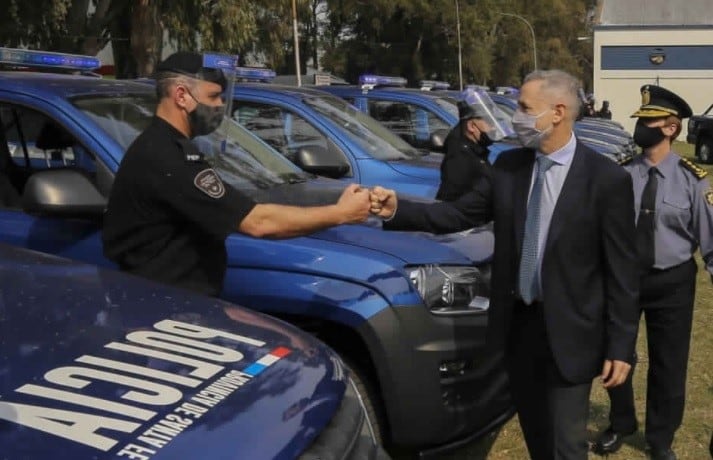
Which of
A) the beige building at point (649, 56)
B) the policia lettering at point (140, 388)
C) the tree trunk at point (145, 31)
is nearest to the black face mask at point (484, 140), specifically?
the policia lettering at point (140, 388)

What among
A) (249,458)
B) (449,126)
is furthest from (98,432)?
(449,126)

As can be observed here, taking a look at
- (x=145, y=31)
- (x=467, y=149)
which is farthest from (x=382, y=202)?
(x=145, y=31)

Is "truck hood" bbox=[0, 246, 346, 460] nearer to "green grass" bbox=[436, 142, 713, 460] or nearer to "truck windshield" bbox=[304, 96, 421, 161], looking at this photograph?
"green grass" bbox=[436, 142, 713, 460]

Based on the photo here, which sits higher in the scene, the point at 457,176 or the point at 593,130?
the point at 457,176

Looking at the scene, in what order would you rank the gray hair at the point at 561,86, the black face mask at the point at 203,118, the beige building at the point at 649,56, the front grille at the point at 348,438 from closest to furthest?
the front grille at the point at 348,438, the gray hair at the point at 561,86, the black face mask at the point at 203,118, the beige building at the point at 649,56

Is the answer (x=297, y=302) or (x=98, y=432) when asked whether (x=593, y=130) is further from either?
(x=98, y=432)

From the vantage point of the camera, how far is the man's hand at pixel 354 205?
3.22 meters

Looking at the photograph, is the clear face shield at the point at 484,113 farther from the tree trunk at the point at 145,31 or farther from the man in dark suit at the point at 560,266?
the tree trunk at the point at 145,31

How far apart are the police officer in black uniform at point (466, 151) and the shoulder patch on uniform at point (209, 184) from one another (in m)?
2.55

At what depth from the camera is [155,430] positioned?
169cm

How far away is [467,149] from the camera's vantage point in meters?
5.58

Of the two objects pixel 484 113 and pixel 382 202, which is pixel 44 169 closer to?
pixel 382 202

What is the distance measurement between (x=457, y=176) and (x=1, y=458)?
4.21 metres

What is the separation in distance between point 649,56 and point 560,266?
57338 mm
